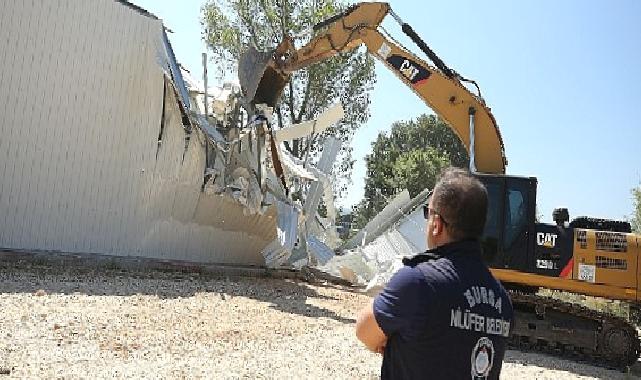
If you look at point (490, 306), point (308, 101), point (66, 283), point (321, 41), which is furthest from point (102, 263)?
point (308, 101)

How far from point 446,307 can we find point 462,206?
1.24ft

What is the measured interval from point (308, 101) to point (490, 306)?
31945 mm

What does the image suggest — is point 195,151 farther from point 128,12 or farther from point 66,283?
point 66,283

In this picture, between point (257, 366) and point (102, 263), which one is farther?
point (102, 263)

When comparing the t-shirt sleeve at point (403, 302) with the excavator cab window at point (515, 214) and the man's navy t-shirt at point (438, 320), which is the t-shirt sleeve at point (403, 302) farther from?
the excavator cab window at point (515, 214)

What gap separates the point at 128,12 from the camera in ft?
40.4

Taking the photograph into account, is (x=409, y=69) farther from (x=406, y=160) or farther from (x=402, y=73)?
(x=406, y=160)

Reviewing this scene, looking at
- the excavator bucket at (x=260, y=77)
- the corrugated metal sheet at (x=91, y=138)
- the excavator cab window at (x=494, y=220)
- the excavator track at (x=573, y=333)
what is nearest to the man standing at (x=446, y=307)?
the excavator cab window at (x=494, y=220)

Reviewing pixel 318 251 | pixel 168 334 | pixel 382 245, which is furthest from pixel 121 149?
pixel 382 245

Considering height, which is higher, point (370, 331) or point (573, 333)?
point (370, 331)

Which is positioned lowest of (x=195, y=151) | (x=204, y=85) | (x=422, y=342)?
(x=422, y=342)

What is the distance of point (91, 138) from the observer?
11.9 metres

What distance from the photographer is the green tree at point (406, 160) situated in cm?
4444

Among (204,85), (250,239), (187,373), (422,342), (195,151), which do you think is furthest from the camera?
(250,239)
